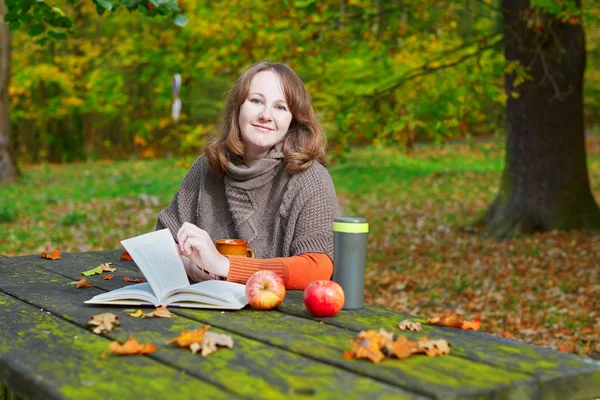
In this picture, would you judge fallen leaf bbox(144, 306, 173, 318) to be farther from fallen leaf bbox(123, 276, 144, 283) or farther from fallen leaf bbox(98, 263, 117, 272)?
fallen leaf bbox(98, 263, 117, 272)

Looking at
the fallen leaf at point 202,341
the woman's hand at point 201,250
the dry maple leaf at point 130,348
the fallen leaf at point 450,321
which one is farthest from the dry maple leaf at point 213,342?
the woman's hand at point 201,250

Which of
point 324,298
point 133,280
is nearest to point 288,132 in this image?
point 133,280

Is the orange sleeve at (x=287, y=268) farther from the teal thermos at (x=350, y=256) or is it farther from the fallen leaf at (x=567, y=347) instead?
the fallen leaf at (x=567, y=347)

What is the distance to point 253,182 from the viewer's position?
323 centimetres

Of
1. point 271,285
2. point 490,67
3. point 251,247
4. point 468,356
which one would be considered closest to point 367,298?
point 490,67

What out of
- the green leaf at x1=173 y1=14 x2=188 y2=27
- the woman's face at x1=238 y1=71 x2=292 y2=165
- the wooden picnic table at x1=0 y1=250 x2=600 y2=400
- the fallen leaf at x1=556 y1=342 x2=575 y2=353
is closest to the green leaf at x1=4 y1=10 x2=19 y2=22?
the green leaf at x1=173 y1=14 x2=188 y2=27

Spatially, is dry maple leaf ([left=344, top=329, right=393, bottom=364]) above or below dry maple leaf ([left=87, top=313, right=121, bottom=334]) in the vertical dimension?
above

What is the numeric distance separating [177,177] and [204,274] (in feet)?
47.6

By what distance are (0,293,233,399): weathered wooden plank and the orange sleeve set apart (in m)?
0.74

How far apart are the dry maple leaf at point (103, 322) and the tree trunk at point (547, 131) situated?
6.90 meters

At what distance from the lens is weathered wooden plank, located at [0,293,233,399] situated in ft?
5.33

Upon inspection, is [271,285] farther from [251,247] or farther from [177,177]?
[177,177]

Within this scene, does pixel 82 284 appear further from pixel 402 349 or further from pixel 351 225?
pixel 402 349

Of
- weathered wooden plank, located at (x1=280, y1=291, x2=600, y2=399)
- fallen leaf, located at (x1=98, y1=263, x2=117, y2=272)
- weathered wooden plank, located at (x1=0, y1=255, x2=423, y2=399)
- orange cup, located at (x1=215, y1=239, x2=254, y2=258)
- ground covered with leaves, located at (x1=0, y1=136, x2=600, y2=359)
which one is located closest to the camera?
weathered wooden plank, located at (x1=0, y1=255, x2=423, y2=399)
